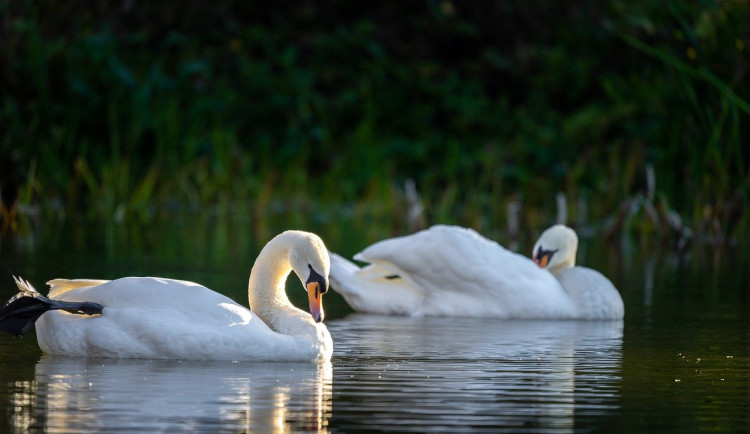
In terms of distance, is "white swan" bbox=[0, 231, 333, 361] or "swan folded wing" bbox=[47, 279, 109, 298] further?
"swan folded wing" bbox=[47, 279, 109, 298]

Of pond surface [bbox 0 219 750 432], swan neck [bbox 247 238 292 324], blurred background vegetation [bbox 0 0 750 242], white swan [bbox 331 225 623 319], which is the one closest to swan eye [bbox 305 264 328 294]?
swan neck [bbox 247 238 292 324]

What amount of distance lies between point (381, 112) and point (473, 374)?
16.9 metres

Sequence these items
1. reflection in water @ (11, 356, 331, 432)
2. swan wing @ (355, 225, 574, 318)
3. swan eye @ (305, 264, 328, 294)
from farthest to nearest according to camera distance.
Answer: swan wing @ (355, 225, 574, 318)
swan eye @ (305, 264, 328, 294)
reflection in water @ (11, 356, 331, 432)

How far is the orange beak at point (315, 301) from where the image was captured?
7.33m

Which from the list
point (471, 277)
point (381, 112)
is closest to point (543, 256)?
point (471, 277)

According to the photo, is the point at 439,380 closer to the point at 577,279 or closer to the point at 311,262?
the point at 311,262

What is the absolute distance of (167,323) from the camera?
7125 millimetres

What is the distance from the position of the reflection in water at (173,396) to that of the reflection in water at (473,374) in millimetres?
→ 149

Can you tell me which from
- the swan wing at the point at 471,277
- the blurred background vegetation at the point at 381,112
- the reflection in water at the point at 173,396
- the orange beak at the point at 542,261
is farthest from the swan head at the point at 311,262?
the blurred background vegetation at the point at 381,112

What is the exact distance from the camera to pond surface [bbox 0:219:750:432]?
5648 millimetres

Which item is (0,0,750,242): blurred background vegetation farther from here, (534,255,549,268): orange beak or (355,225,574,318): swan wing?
(355,225,574,318): swan wing

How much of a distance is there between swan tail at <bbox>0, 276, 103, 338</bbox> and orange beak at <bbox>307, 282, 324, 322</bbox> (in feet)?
2.96

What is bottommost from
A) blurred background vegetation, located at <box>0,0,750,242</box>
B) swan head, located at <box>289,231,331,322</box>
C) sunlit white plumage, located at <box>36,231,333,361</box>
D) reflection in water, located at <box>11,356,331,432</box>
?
reflection in water, located at <box>11,356,331,432</box>

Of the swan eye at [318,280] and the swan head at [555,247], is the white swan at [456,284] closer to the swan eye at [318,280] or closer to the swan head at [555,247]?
the swan head at [555,247]
